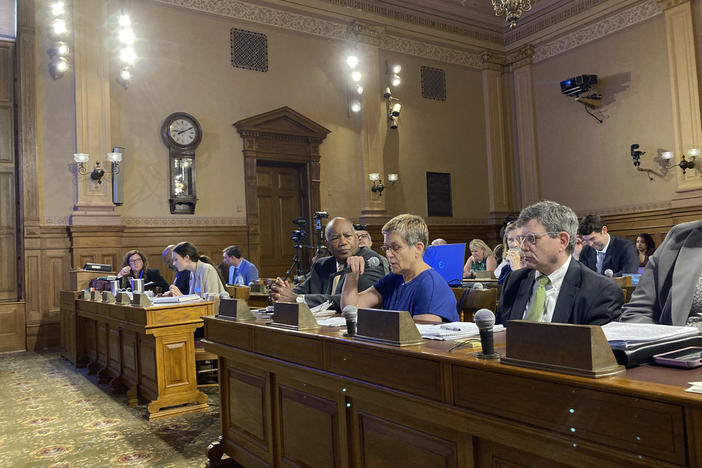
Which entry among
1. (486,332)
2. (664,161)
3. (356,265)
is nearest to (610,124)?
(664,161)

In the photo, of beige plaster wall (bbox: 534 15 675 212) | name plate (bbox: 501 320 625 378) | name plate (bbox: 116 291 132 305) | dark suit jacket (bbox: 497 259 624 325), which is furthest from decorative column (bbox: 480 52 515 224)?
name plate (bbox: 501 320 625 378)

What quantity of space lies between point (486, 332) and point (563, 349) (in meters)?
0.25

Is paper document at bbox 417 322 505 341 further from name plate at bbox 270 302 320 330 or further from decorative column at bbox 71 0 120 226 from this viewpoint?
decorative column at bbox 71 0 120 226

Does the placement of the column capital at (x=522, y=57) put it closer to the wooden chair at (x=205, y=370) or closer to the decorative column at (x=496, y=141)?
the decorative column at (x=496, y=141)

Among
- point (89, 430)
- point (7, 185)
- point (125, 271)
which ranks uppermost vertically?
point (7, 185)

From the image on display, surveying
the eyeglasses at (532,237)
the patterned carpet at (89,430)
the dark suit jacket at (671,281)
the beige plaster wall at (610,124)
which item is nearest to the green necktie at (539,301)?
the eyeglasses at (532,237)

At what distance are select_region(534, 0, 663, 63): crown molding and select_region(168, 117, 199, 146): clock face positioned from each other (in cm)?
685

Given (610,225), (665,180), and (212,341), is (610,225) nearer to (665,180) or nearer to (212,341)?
(665,180)

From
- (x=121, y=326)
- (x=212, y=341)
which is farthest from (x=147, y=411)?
(x=212, y=341)

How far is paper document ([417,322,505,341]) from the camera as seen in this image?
1.80m

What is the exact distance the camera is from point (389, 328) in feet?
5.89

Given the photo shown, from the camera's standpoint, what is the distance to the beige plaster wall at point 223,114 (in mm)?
7617

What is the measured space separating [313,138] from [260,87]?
46.1 inches

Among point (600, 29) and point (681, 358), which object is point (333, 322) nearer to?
point (681, 358)
